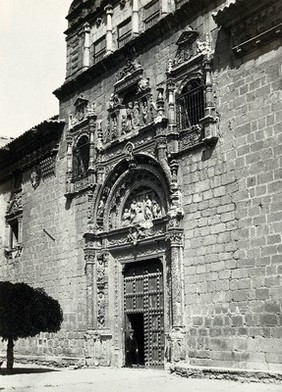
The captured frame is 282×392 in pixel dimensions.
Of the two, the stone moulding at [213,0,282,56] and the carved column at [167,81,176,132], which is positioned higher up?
the stone moulding at [213,0,282,56]

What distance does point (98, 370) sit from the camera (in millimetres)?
13266

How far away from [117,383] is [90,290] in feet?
14.0

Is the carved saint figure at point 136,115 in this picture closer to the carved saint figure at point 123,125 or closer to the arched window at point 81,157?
the carved saint figure at point 123,125

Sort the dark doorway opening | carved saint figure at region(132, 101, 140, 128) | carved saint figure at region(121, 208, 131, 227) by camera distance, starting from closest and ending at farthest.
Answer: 1. the dark doorway opening
2. carved saint figure at region(132, 101, 140, 128)
3. carved saint figure at region(121, 208, 131, 227)

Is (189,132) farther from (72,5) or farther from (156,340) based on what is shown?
(72,5)

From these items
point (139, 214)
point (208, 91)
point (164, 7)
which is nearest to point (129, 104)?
point (164, 7)

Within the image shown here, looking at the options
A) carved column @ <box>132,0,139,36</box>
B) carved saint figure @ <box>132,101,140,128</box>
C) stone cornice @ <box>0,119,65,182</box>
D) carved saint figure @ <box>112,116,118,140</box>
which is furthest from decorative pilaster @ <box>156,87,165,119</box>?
stone cornice @ <box>0,119,65,182</box>

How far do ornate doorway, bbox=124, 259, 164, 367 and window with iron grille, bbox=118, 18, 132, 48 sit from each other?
5.86 metres

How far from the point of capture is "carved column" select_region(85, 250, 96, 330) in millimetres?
14352

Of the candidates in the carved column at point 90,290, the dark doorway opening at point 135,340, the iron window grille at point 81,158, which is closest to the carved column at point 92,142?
the iron window grille at point 81,158

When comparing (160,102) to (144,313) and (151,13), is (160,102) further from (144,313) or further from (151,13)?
(144,313)

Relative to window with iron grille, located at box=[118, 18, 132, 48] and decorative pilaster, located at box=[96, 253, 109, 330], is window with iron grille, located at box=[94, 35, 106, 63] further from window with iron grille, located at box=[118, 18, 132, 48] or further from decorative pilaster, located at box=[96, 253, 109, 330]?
decorative pilaster, located at box=[96, 253, 109, 330]

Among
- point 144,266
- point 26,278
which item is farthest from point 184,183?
point 26,278

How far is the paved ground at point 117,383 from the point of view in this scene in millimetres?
9273
